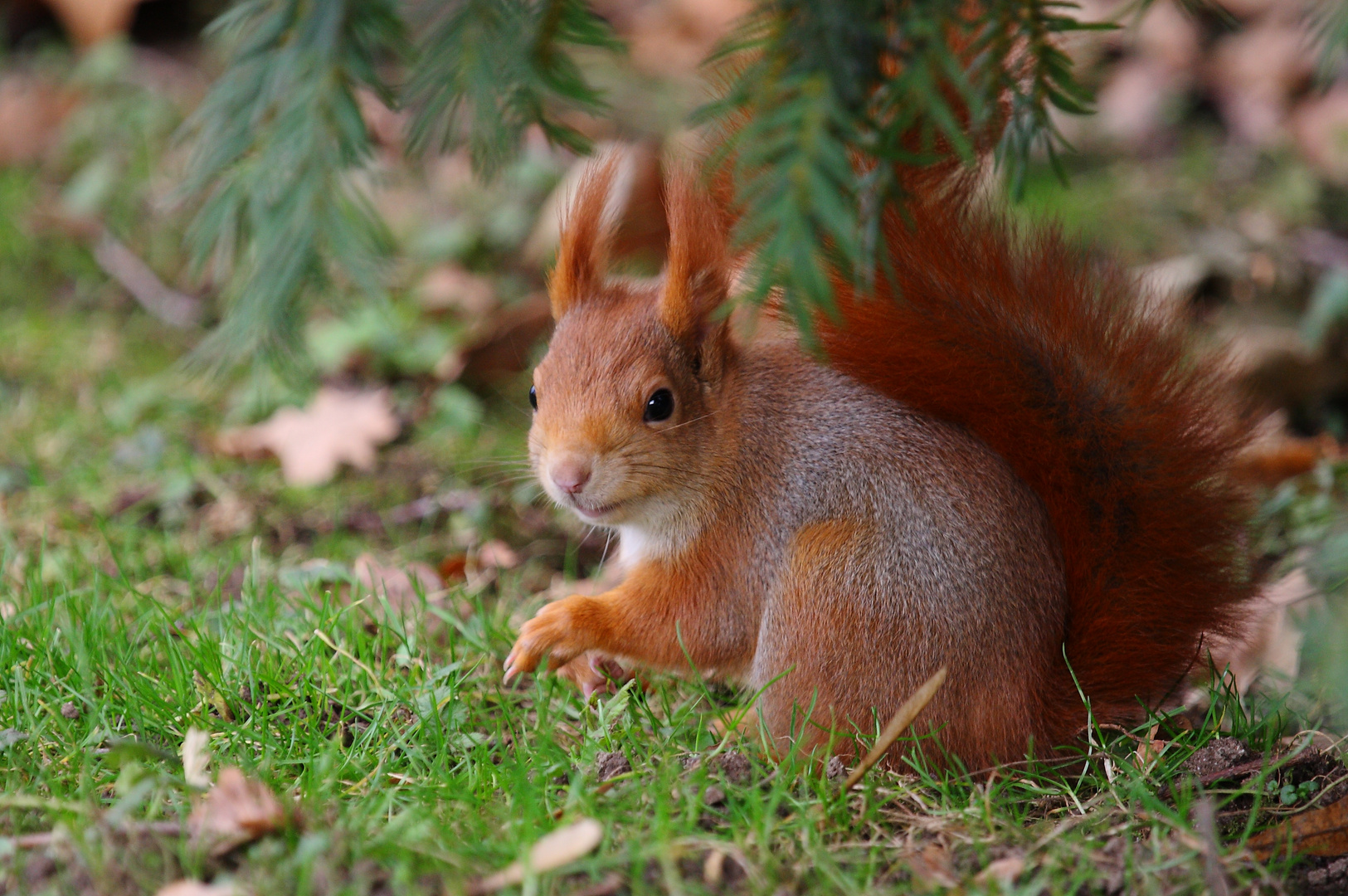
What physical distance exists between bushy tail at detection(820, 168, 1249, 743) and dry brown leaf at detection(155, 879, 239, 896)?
88cm

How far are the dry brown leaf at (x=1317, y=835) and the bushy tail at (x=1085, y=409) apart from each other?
258 millimetres

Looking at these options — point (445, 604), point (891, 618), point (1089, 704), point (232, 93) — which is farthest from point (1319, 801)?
point (232, 93)

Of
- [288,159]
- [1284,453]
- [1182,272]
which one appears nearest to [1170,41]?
[1182,272]

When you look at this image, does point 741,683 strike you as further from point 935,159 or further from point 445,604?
point 935,159

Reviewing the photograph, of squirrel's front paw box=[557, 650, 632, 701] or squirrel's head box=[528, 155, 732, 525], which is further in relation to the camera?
squirrel's front paw box=[557, 650, 632, 701]

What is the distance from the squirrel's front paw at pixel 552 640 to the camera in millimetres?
1479

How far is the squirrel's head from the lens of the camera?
147cm

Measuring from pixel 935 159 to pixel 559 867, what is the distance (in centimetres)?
71

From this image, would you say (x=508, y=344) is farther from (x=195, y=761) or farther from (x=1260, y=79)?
(x=1260, y=79)

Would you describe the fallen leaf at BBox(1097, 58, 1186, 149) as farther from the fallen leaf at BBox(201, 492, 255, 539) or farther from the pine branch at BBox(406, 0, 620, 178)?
the pine branch at BBox(406, 0, 620, 178)

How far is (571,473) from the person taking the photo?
56.4 inches

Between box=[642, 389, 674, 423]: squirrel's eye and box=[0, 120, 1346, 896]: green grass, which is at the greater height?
box=[642, 389, 674, 423]: squirrel's eye

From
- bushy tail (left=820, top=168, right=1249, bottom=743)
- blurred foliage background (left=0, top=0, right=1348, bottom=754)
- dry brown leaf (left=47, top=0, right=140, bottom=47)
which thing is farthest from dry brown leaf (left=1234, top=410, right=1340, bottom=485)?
dry brown leaf (left=47, top=0, right=140, bottom=47)

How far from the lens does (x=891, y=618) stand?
55.3 inches
